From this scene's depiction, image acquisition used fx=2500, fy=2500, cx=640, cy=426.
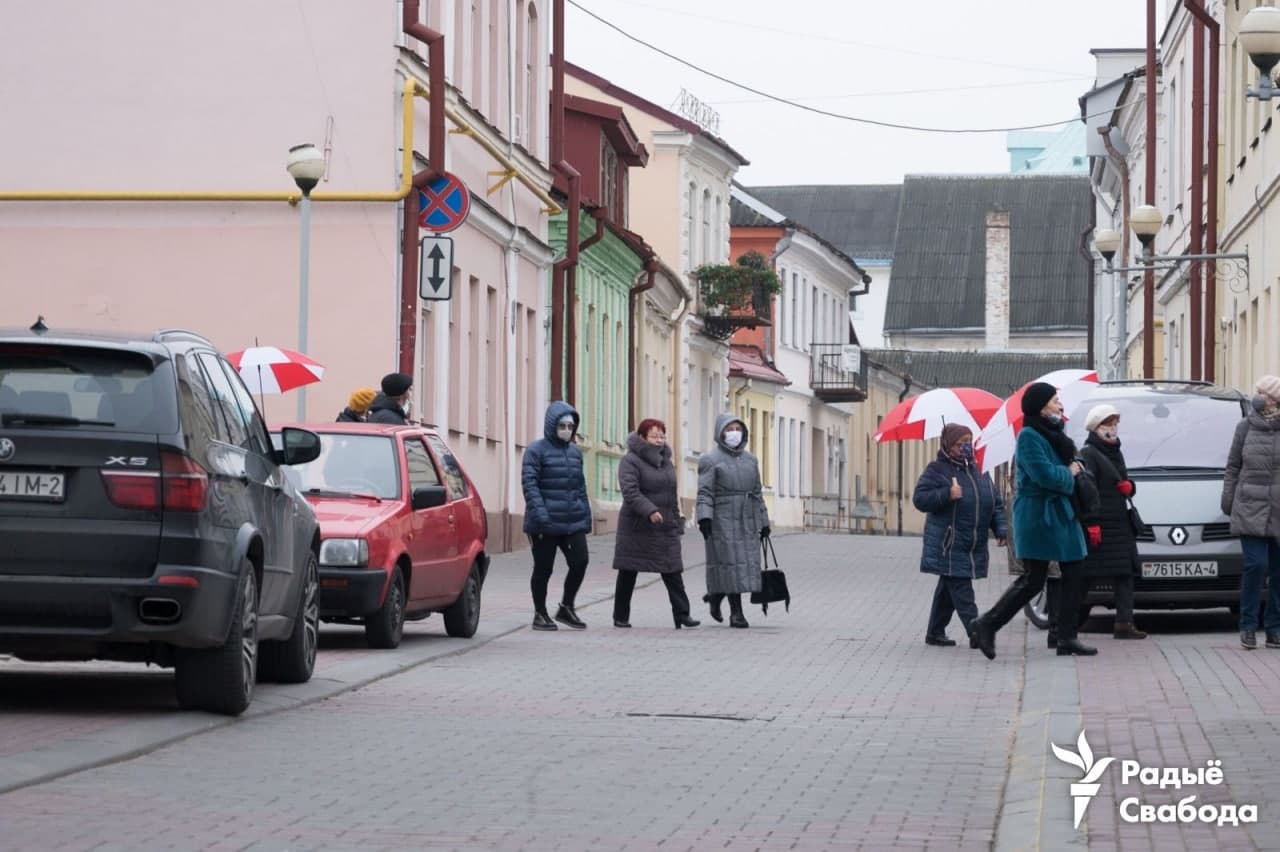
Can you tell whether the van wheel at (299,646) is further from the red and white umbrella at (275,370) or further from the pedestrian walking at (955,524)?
the red and white umbrella at (275,370)

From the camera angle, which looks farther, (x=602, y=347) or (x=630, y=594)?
(x=602, y=347)

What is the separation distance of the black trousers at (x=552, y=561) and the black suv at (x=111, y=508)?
847cm

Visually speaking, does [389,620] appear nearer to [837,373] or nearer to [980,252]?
[837,373]

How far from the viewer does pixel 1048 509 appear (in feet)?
55.4

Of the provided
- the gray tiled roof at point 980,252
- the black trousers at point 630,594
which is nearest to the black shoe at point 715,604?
the black trousers at point 630,594

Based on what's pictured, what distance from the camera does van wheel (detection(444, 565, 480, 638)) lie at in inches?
741

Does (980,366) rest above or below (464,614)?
Result: above

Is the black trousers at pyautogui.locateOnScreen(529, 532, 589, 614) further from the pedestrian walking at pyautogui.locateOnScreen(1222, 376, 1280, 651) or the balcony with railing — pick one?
the balcony with railing

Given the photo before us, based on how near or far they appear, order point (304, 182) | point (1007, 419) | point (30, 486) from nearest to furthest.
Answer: point (30, 486), point (1007, 419), point (304, 182)

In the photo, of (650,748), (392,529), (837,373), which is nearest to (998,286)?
(837,373)

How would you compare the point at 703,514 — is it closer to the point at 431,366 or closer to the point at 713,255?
the point at 431,366

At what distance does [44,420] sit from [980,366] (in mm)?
93784

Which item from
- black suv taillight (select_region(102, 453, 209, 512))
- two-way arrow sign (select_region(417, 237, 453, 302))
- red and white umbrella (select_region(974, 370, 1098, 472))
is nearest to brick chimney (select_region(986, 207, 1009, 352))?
two-way arrow sign (select_region(417, 237, 453, 302))

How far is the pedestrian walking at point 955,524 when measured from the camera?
18.4 meters
